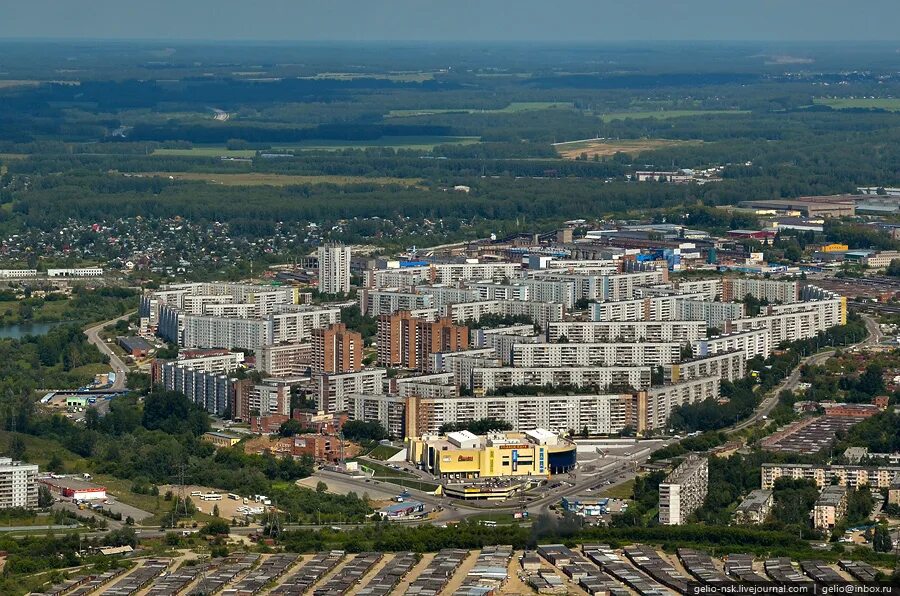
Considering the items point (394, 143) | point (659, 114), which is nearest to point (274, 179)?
point (394, 143)

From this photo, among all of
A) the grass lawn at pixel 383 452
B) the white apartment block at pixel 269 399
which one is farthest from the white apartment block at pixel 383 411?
the white apartment block at pixel 269 399

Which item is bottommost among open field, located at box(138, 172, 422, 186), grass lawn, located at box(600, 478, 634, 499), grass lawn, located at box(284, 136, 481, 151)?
grass lawn, located at box(284, 136, 481, 151)

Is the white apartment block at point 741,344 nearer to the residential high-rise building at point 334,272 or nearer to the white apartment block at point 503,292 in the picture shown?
the white apartment block at point 503,292

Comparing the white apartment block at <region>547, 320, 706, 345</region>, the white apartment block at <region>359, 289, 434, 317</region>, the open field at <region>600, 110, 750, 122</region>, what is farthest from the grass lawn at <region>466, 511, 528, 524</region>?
the open field at <region>600, 110, 750, 122</region>

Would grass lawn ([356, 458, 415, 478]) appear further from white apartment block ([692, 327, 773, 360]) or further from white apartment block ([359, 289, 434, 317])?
white apartment block ([359, 289, 434, 317])

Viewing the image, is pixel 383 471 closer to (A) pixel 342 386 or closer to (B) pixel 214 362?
(A) pixel 342 386

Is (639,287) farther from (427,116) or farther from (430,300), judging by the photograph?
(427,116)
